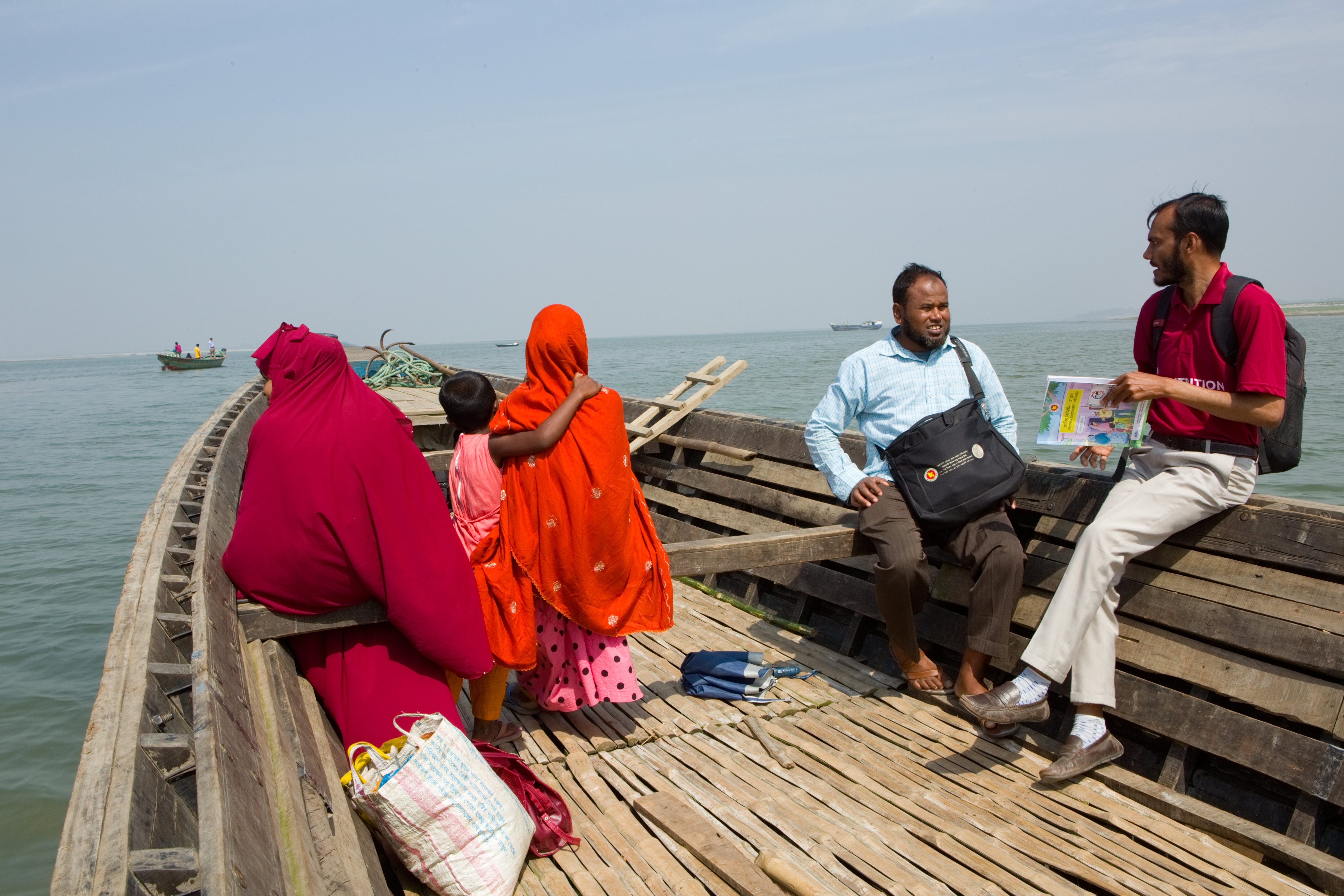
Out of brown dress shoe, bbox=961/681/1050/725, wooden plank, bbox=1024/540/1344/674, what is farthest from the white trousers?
wooden plank, bbox=1024/540/1344/674

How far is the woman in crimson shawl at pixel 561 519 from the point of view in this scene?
3045 millimetres

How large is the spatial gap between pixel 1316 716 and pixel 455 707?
2.47 metres

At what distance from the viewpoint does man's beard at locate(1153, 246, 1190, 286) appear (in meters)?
2.96

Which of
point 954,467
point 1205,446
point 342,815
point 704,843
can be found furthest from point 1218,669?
point 342,815

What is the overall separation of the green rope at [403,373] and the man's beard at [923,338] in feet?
25.8

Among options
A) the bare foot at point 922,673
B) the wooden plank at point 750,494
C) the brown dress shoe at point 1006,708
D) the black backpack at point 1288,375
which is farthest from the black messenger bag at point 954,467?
the black backpack at point 1288,375

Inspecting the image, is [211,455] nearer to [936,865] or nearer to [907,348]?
[907,348]

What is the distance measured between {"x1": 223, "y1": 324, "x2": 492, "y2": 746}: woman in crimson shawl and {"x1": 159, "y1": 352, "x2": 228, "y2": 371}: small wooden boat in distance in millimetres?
55617

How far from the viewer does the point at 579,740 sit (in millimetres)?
3334

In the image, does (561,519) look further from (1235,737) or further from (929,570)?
(1235,737)

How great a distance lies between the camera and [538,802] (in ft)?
8.58

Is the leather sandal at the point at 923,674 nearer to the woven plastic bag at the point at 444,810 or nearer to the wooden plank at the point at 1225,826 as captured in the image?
the wooden plank at the point at 1225,826

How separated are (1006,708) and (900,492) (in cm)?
94

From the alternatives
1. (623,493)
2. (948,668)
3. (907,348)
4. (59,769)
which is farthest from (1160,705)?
(59,769)
